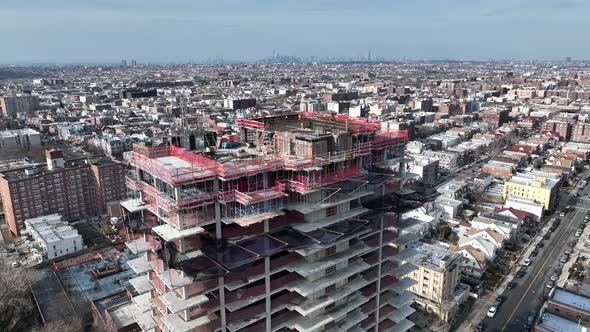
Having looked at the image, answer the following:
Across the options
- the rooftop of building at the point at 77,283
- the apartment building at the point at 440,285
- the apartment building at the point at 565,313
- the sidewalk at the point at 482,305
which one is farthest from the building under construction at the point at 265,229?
the rooftop of building at the point at 77,283

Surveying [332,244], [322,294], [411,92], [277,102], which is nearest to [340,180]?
[332,244]

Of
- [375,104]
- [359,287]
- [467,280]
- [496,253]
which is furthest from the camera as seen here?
[375,104]

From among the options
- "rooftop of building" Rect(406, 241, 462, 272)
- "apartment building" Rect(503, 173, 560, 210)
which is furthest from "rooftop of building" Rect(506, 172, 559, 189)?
"rooftop of building" Rect(406, 241, 462, 272)

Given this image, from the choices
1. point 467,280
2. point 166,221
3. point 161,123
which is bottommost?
point 467,280

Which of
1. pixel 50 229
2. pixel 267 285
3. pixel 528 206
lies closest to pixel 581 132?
pixel 528 206

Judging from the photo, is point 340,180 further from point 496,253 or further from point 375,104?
point 375,104

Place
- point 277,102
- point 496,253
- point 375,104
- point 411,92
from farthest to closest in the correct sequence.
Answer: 1. point 411,92
2. point 277,102
3. point 375,104
4. point 496,253

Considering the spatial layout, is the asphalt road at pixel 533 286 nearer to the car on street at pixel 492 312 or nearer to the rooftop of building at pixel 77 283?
the car on street at pixel 492 312

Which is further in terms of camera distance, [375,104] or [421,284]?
[375,104]
